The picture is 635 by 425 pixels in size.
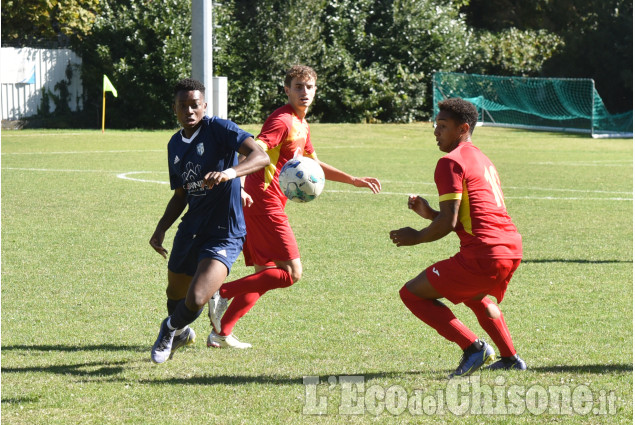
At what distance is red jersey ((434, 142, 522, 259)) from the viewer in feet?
17.7

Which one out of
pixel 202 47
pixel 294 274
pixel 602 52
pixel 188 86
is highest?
pixel 602 52

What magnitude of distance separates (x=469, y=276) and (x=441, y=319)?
363mm

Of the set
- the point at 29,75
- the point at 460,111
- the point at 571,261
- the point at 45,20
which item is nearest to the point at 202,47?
the point at 460,111

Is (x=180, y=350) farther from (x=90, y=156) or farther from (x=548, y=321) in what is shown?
(x=90, y=156)

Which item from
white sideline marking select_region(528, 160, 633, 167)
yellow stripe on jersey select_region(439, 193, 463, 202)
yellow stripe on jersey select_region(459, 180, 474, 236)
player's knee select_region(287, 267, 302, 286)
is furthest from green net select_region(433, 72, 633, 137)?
yellow stripe on jersey select_region(439, 193, 463, 202)

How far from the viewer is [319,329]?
22.7 ft

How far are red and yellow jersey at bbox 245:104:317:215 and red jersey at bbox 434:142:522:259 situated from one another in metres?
1.59

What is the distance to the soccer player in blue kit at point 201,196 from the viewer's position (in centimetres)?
591

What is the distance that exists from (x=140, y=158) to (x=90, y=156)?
52.9 inches

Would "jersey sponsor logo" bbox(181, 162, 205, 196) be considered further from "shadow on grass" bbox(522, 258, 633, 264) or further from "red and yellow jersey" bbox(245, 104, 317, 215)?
"shadow on grass" bbox(522, 258, 633, 264)

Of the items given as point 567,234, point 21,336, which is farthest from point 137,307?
point 567,234

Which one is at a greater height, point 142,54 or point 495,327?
point 142,54

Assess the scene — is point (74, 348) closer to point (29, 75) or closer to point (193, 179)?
point (193, 179)

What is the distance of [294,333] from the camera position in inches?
268
